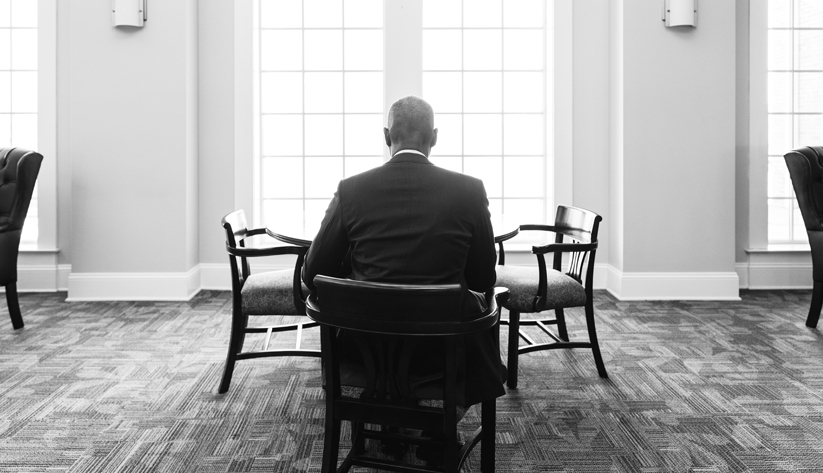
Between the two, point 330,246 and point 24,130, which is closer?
point 330,246

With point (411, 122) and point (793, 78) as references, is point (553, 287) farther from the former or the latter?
point (793, 78)

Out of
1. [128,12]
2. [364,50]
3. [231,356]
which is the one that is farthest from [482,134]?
[231,356]

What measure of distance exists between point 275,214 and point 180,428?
11.2 feet

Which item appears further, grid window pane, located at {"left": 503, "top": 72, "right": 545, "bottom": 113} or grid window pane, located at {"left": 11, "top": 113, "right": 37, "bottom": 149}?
grid window pane, located at {"left": 503, "top": 72, "right": 545, "bottom": 113}

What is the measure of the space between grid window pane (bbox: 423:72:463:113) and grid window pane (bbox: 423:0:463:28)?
0.43 metres

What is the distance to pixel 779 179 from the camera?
238 inches

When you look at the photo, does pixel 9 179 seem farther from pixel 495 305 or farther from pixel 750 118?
pixel 750 118

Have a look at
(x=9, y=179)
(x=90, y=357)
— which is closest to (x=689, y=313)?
(x=90, y=357)

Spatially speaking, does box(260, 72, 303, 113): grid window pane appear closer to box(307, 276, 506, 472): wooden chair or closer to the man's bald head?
the man's bald head

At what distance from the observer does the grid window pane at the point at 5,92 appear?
19.4 feet

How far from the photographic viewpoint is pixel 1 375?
364 cm

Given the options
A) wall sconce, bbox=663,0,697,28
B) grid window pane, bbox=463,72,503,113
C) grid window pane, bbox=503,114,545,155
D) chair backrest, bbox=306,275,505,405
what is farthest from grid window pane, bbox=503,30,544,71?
chair backrest, bbox=306,275,505,405

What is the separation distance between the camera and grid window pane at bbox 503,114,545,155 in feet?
20.3

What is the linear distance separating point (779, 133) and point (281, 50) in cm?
436
